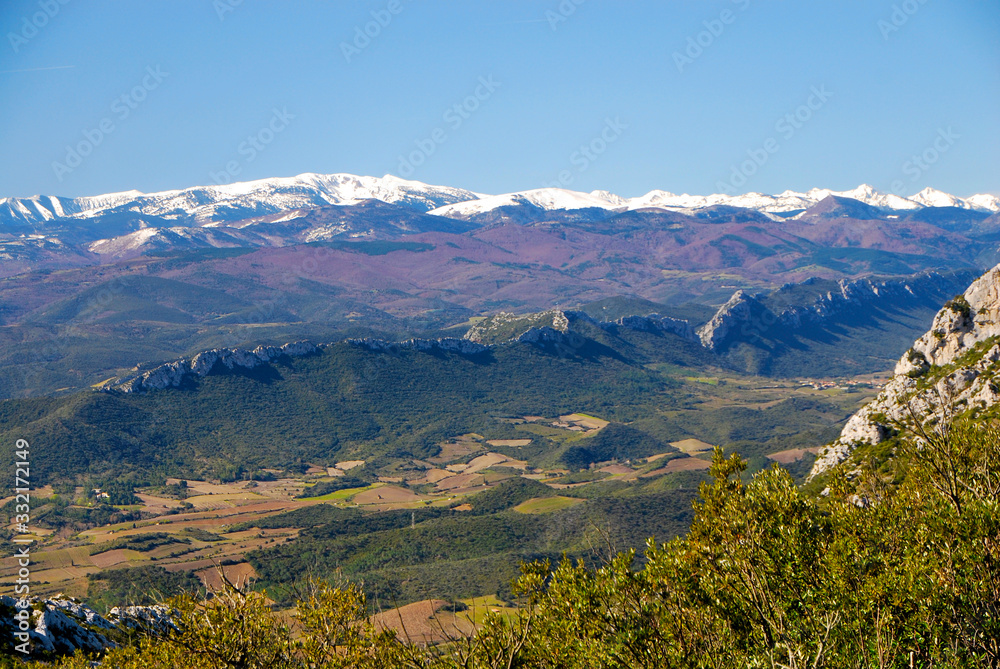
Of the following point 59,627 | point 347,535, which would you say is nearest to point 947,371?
point 59,627

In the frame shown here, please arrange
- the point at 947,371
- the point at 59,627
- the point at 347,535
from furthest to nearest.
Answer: the point at 347,535 → the point at 947,371 → the point at 59,627

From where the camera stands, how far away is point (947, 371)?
92.1 meters

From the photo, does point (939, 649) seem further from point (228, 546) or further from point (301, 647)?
point (228, 546)

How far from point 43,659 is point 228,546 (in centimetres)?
10683

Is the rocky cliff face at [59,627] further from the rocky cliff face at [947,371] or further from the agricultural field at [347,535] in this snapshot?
the rocky cliff face at [947,371]

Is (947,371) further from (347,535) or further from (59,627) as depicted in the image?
(347,535)

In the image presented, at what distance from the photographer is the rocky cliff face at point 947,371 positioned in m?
83.2

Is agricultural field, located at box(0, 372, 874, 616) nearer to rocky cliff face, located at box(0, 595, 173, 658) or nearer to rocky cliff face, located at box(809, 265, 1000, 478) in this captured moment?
rocky cliff face, located at box(0, 595, 173, 658)

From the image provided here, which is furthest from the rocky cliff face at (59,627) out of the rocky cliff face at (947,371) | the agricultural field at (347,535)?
the rocky cliff face at (947,371)

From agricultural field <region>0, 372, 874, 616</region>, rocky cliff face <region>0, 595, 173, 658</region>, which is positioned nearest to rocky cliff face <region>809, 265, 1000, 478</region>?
agricultural field <region>0, 372, 874, 616</region>

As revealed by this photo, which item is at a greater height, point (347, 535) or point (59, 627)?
point (59, 627)

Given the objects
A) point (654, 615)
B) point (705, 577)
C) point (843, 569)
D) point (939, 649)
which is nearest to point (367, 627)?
point (654, 615)

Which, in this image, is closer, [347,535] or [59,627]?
[59,627]

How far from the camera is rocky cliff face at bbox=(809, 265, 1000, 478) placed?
273ft
